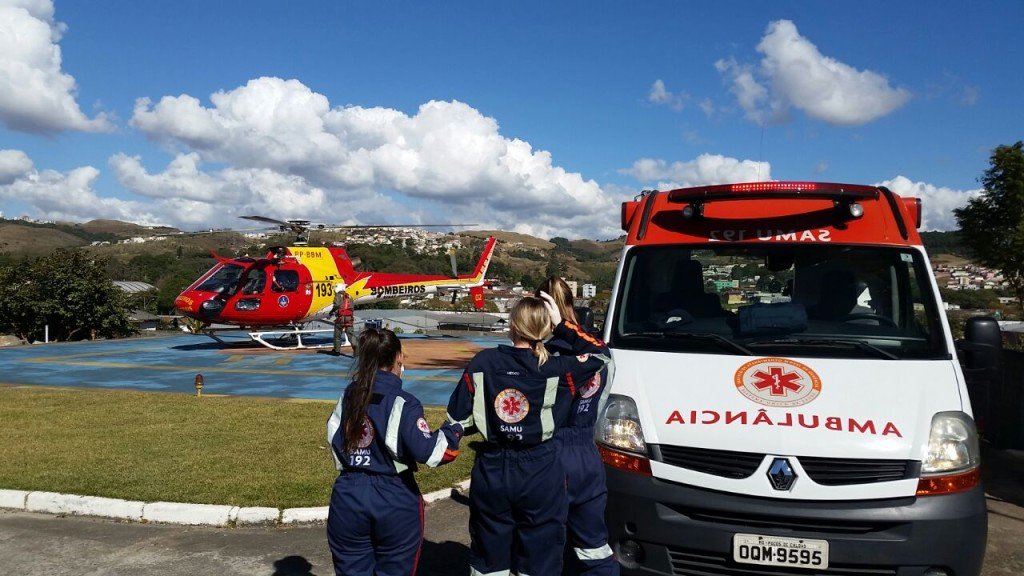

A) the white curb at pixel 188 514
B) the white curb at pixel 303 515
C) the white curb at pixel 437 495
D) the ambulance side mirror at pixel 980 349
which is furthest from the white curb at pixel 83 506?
the ambulance side mirror at pixel 980 349

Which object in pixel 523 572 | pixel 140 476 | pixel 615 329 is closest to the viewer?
pixel 523 572

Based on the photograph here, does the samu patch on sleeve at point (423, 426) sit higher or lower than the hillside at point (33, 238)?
lower

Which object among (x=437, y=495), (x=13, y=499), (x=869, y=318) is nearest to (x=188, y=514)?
(x=13, y=499)

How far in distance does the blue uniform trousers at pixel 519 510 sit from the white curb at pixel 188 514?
322 centimetres

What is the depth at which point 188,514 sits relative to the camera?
5.90 m

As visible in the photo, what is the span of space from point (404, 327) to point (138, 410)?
23690 mm

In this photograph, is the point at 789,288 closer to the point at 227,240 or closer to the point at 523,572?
the point at 523,572

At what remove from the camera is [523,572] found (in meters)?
3.48

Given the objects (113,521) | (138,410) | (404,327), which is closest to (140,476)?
(113,521)

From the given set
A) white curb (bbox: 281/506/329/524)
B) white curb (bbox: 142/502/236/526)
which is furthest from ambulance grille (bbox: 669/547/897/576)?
white curb (bbox: 142/502/236/526)

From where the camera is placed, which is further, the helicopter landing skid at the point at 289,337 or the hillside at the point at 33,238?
the hillside at the point at 33,238

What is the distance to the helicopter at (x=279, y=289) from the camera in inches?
784

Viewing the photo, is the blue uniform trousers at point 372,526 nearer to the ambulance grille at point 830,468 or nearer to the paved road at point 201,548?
the ambulance grille at point 830,468

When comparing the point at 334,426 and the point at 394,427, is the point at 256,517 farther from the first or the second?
the point at 394,427
